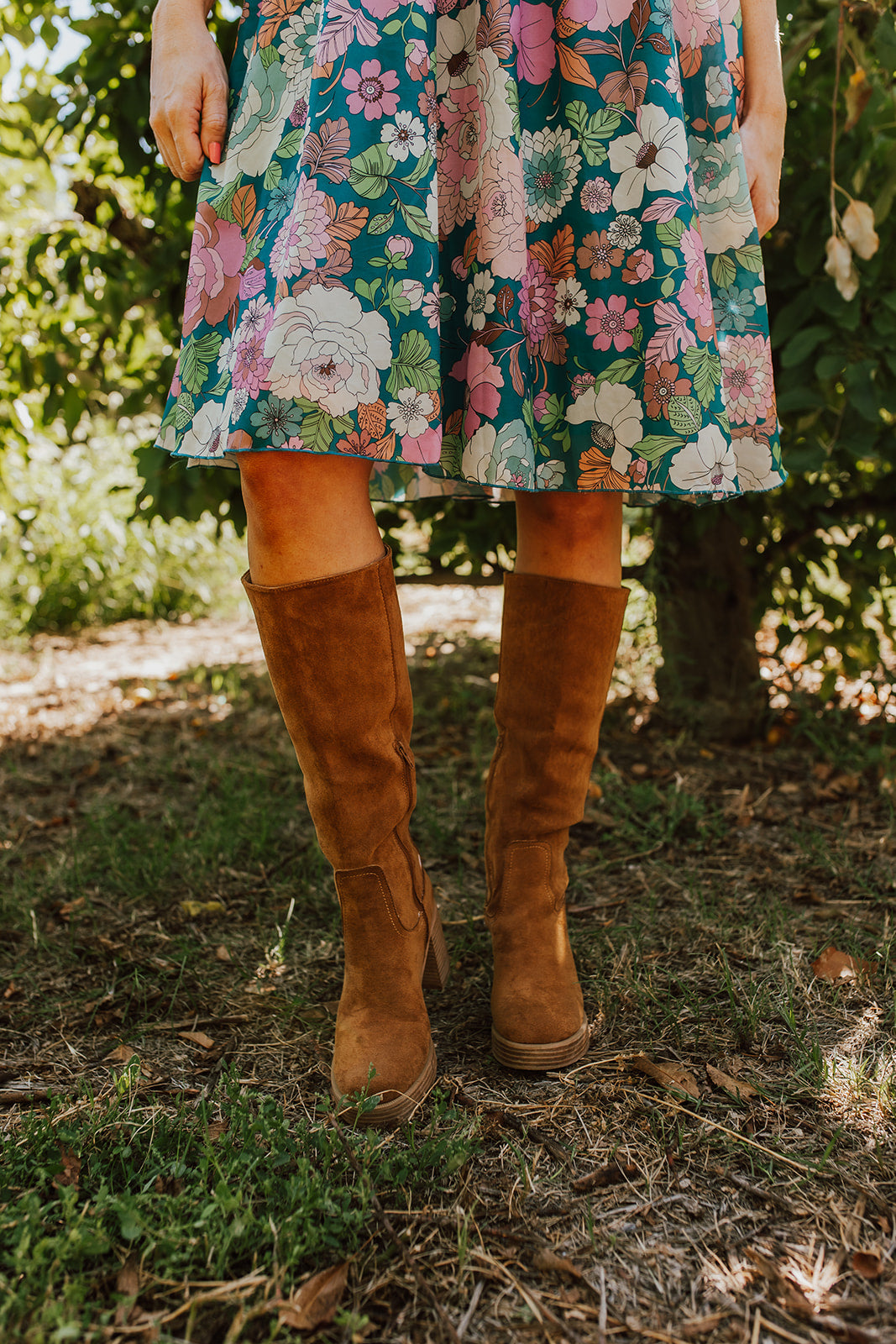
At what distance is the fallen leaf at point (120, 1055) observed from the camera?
1164 mm

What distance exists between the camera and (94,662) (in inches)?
130

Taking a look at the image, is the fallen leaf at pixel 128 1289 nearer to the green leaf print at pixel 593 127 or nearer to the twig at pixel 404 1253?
the twig at pixel 404 1253

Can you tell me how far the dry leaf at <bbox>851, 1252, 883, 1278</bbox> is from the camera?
822 millimetres

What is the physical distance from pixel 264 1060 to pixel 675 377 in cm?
97

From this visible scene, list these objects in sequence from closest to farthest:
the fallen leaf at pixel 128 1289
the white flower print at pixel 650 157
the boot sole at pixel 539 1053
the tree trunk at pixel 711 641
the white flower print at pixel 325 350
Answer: the fallen leaf at pixel 128 1289 < the white flower print at pixel 325 350 < the white flower print at pixel 650 157 < the boot sole at pixel 539 1053 < the tree trunk at pixel 711 641

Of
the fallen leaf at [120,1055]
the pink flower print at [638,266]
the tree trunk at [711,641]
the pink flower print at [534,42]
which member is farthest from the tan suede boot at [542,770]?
the tree trunk at [711,641]

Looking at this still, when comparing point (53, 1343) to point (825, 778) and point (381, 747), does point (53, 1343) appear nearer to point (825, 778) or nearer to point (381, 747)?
point (381, 747)

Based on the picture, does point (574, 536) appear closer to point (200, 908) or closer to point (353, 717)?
point (353, 717)

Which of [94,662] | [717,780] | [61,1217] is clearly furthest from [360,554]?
[94,662]

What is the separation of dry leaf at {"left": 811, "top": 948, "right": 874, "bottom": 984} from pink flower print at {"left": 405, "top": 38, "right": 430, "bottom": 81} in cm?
123

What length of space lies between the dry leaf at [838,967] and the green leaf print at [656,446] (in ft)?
2.54

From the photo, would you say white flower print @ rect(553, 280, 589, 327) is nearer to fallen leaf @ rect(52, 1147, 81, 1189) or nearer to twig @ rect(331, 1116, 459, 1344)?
twig @ rect(331, 1116, 459, 1344)

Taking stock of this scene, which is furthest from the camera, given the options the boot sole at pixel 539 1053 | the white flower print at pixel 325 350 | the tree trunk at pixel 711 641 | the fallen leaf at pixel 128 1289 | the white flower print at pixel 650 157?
the tree trunk at pixel 711 641

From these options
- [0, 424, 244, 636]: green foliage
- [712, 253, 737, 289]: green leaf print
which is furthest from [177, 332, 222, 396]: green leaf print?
[0, 424, 244, 636]: green foliage
